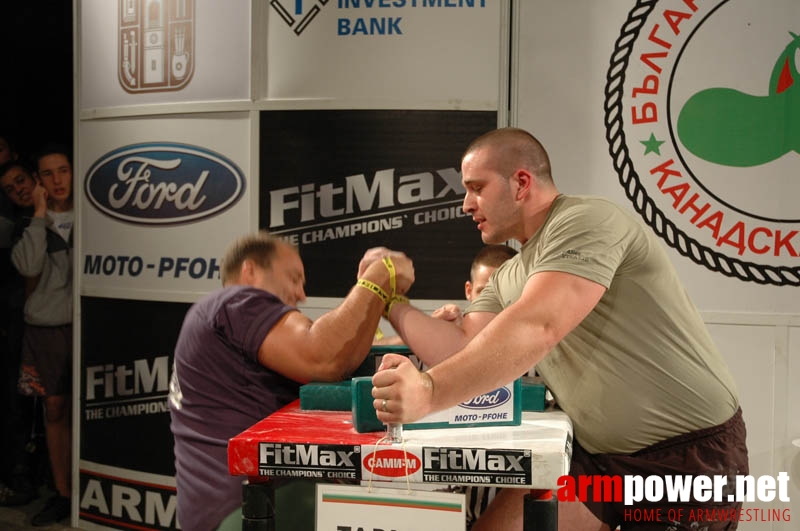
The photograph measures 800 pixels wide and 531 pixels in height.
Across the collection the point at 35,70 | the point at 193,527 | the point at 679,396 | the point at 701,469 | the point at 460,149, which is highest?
the point at 35,70

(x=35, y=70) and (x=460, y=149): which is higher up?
(x=35, y=70)

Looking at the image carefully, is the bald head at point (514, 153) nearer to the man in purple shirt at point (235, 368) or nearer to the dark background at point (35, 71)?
the man in purple shirt at point (235, 368)

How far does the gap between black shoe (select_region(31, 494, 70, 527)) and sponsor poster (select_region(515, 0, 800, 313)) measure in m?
3.03

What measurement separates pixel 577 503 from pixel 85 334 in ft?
9.13

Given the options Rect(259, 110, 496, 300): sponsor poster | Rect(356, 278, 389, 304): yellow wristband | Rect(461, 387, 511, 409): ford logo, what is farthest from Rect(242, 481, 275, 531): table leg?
Rect(259, 110, 496, 300): sponsor poster

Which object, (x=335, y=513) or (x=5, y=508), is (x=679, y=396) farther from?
(x=5, y=508)

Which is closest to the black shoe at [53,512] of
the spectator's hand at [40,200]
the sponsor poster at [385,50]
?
the spectator's hand at [40,200]

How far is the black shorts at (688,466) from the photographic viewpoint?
6.47 feet

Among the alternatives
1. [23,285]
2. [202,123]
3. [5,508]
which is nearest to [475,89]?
[202,123]

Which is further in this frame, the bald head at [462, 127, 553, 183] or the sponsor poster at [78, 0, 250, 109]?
the sponsor poster at [78, 0, 250, 109]

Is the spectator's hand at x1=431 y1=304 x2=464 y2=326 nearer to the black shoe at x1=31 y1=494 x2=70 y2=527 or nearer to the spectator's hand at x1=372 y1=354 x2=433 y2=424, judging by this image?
the spectator's hand at x1=372 y1=354 x2=433 y2=424

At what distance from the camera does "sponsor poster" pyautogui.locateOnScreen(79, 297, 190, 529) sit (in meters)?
3.76

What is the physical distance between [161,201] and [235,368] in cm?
194

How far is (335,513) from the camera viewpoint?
58.6 inches
